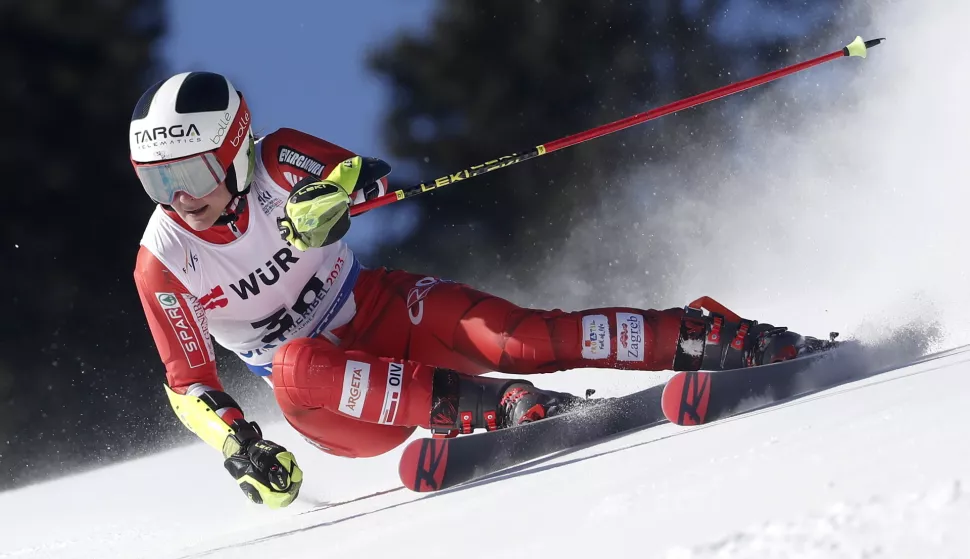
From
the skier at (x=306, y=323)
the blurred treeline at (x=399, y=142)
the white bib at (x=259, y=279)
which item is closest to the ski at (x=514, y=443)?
the skier at (x=306, y=323)

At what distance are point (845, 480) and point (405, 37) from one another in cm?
549

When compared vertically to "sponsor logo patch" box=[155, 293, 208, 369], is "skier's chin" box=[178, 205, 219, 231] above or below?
above

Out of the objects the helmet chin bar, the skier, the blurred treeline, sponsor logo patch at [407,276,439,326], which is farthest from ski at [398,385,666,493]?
the blurred treeline

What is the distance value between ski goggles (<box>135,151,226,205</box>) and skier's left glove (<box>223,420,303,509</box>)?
711mm

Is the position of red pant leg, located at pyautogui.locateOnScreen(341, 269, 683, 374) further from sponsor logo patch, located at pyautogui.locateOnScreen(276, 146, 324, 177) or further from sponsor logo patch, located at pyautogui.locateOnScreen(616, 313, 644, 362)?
sponsor logo patch, located at pyautogui.locateOnScreen(276, 146, 324, 177)

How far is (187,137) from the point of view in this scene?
2705mm

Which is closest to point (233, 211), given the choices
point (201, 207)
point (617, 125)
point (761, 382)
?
point (201, 207)

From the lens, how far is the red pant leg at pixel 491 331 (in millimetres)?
2768

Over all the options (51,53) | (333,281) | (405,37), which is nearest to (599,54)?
(405,37)

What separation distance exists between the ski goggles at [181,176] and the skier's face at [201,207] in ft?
0.06

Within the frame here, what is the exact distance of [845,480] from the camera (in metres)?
1.34

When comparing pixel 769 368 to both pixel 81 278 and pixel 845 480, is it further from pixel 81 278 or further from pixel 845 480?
pixel 81 278

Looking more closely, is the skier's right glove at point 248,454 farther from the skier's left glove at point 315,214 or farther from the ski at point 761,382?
the ski at point 761,382

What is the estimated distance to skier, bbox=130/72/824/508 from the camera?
8.73 ft
